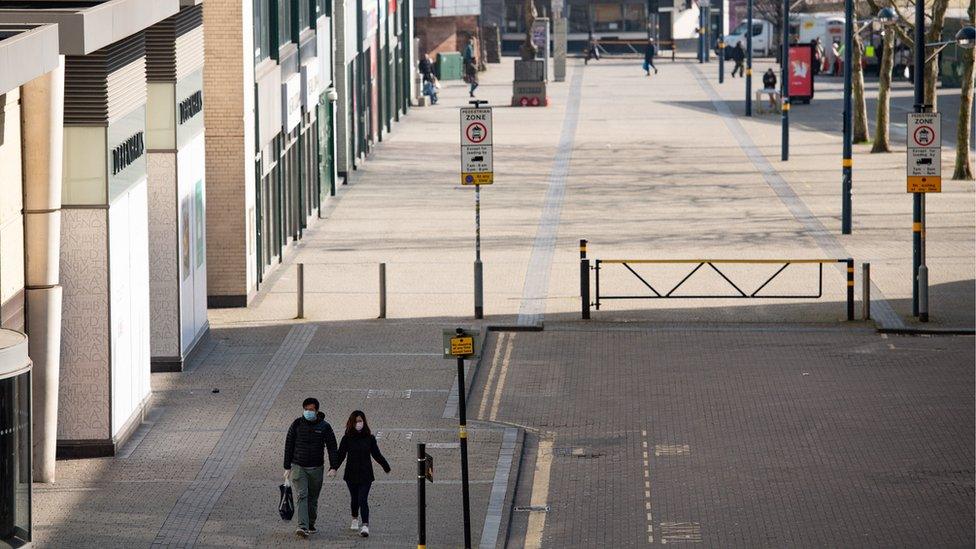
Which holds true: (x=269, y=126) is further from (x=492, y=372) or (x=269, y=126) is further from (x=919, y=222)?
(x=919, y=222)

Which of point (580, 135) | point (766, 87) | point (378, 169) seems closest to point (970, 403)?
point (378, 169)

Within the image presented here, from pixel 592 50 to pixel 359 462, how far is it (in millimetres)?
82435

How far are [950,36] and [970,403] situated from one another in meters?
54.1

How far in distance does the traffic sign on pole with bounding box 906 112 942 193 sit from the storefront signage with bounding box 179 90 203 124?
10602 mm

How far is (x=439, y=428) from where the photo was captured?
2116 centimetres

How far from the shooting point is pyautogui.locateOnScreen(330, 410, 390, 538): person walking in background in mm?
16688

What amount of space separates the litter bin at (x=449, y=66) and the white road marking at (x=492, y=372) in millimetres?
55917

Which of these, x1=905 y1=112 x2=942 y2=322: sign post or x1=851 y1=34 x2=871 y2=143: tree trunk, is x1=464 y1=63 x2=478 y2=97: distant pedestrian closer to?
x1=851 y1=34 x2=871 y2=143: tree trunk

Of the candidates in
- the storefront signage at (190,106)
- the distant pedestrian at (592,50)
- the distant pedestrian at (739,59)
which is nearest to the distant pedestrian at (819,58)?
the distant pedestrian at (739,59)

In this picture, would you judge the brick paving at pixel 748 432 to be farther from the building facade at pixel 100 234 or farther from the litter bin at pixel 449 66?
the litter bin at pixel 449 66

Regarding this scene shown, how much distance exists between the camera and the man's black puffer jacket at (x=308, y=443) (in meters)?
16.7

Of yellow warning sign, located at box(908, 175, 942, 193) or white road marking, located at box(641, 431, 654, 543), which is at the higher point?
yellow warning sign, located at box(908, 175, 942, 193)

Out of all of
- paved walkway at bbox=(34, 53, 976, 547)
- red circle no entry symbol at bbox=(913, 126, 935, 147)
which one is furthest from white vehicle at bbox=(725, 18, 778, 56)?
red circle no entry symbol at bbox=(913, 126, 935, 147)

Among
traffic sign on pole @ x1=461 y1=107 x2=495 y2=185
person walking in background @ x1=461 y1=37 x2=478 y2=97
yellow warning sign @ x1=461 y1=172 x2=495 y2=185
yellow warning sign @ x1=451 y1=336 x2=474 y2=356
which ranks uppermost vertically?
person walking in background @ x1=461 y1=37 x2=478 y2=97
